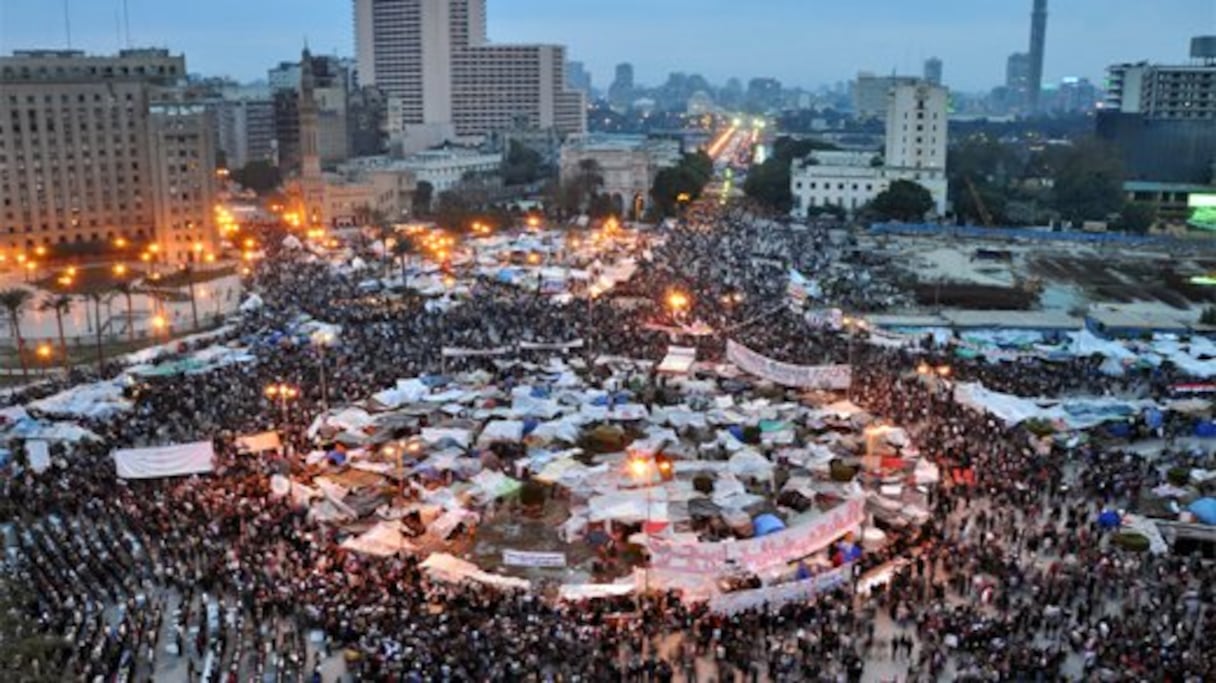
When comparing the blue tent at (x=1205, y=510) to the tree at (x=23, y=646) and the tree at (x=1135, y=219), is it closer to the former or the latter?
the tree at (x=23, y=646)

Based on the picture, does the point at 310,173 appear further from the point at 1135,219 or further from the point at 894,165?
the point at 1135,219

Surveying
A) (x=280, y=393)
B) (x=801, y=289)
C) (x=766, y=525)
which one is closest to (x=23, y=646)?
(x=766, y=525)

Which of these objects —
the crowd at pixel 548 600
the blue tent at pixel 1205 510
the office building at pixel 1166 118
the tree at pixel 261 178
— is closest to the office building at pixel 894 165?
the office building at pixel 1166 118

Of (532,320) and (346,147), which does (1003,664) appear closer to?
(532,320)

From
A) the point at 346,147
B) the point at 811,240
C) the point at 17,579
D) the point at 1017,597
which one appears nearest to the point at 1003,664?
the point at 1017,597

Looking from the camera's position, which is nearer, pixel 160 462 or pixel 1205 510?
pixel 1205 510

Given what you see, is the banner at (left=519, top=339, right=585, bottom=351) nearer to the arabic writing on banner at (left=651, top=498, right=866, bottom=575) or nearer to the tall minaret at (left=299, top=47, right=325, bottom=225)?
the arabic writing on banner at (left=651, top=498, right=866, bottom=575)
